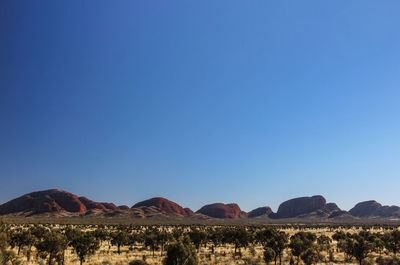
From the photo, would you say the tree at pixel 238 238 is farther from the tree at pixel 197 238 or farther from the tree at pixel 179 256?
the tree at pixel 179 256

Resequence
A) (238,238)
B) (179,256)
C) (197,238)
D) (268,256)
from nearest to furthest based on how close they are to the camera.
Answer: (179,256) → (268,256) → (197,238) → (238,238)

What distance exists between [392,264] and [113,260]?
35885mm

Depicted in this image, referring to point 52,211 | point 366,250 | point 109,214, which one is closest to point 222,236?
point 366,250

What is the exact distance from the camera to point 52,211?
19700 cm

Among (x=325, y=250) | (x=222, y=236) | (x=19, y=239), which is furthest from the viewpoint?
(x=222, y=236)

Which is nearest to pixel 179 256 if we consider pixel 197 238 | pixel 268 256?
pixel 268 256

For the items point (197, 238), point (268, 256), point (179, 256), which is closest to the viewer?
point (179, 256)

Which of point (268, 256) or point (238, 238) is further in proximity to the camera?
point (238, 238)

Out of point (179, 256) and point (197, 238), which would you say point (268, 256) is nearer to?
point (197, 238)

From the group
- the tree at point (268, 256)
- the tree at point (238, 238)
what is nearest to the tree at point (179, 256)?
the tree at point (268, 256)

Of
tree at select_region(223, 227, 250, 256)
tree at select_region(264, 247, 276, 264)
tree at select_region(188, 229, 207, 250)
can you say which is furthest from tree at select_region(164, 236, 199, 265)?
tree at select_region(223, 227, 250, 256)

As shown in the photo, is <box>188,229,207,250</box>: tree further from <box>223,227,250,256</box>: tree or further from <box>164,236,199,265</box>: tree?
<box>164,236,199,265</box>: tree

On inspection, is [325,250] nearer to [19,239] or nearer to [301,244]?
[301,244]

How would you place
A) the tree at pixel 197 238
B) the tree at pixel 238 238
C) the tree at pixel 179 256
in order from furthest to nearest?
1. the tree at pixel 197 238
2. the tree at pixel 238 238
3. the tree at pixel 179 256
